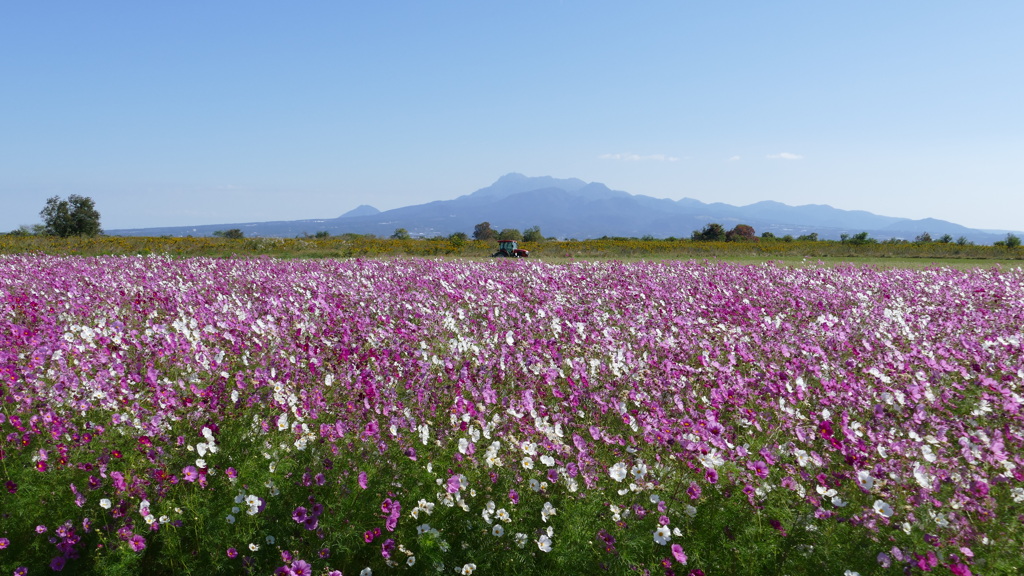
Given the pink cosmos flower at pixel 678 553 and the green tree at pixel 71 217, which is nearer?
the pink cosmos flower at pixel 678 553

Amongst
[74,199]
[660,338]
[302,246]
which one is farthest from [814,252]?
[74,199]

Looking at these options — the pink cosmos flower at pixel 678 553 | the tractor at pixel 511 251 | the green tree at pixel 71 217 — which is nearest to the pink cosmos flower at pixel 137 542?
the pink cosmos flower at pixel 678 553

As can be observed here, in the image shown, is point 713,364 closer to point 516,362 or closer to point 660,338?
point 660,338

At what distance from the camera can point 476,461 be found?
4027mm

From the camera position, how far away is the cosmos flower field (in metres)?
3.50

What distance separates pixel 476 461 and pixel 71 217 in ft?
249

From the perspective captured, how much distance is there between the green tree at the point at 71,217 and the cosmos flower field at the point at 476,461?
70992 millimetres

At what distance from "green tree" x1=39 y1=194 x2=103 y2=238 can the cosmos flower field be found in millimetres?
70992

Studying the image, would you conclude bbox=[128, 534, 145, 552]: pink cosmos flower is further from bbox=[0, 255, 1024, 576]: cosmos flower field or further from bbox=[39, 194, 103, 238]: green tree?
bbox=[39, 194, 103, 238]: green tree

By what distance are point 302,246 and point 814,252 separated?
3365 centimetres

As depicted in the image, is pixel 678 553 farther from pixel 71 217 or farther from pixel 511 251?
pixel 71 217

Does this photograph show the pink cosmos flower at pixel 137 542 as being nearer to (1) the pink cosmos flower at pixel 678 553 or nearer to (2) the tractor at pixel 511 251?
(1) the pink cosmos flower at pixel 678 553

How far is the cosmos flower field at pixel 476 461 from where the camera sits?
11.5ft

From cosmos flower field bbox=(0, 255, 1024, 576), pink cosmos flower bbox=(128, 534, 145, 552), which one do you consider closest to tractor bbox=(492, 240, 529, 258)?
cosmos flower field bbox=(0, 255, 1024, 576)
